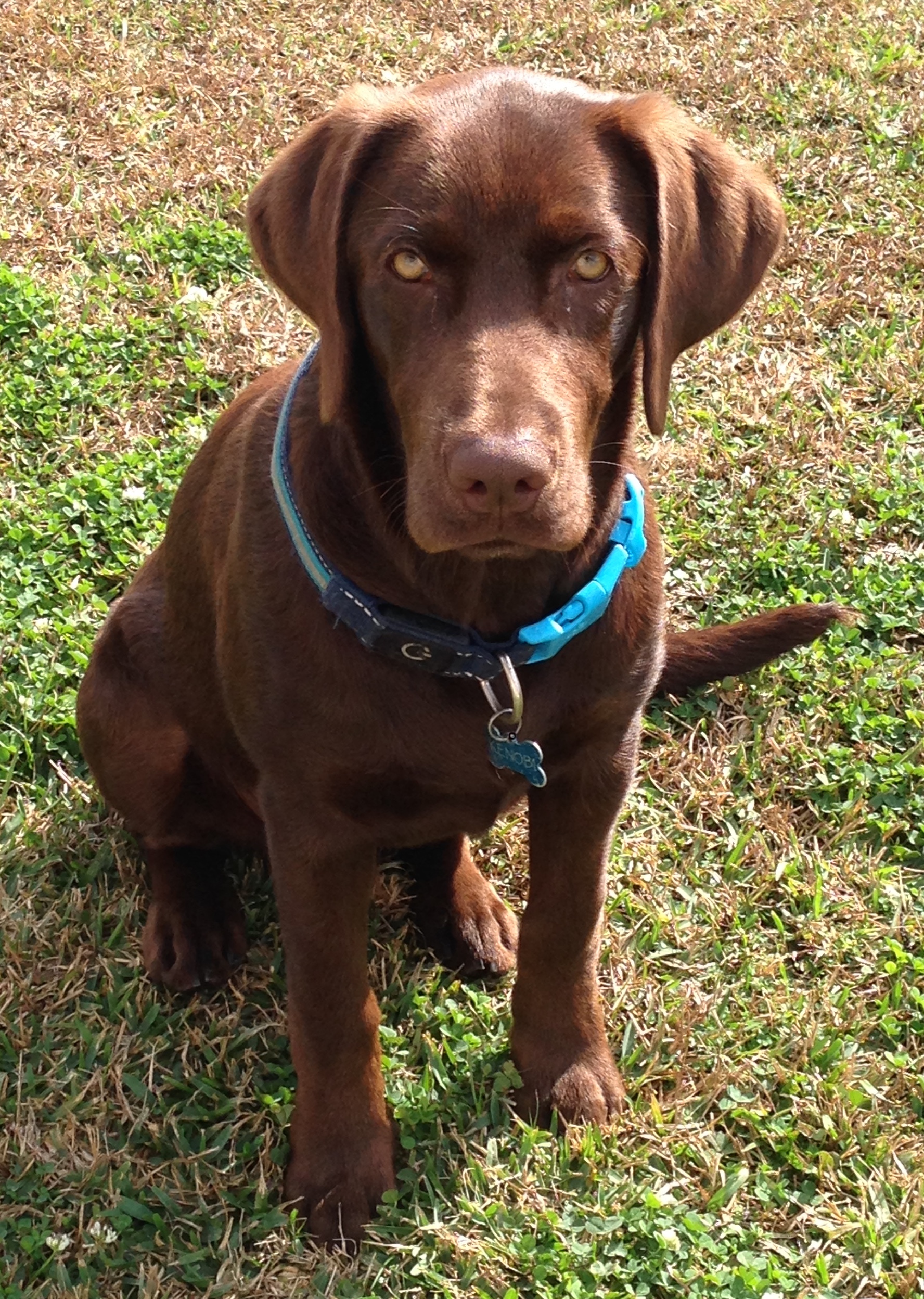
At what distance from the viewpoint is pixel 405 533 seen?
2191 mm

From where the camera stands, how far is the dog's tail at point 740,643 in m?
3.20

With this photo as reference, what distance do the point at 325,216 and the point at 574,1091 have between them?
1.59 meters

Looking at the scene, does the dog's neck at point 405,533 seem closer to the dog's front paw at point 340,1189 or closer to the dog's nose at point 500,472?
the dog's nose at point 500,472

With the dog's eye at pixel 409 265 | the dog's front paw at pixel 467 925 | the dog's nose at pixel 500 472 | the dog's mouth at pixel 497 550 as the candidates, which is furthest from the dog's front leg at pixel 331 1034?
the dog's eye at pixel 409 265

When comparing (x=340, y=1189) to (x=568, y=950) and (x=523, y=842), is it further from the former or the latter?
(x=523, y=842)

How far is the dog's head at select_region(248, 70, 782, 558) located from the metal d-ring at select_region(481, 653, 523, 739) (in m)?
0.19

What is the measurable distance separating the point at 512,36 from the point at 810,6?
4.07ft

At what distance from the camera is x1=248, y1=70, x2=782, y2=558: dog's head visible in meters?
1.97

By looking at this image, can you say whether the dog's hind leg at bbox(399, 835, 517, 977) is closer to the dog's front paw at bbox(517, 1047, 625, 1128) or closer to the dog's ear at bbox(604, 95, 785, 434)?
the dog's front paw at bbox(517, 1047, 625, 1128)

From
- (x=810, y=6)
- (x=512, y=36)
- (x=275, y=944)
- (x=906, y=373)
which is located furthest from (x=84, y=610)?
(x=810, y=6)

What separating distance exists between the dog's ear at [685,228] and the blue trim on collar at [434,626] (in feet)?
0.92

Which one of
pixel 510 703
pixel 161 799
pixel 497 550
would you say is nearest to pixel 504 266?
pixel 497 550

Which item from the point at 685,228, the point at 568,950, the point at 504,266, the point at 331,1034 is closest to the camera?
the point at 504,266

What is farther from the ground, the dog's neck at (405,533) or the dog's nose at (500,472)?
the dog's nose at (500,472)
